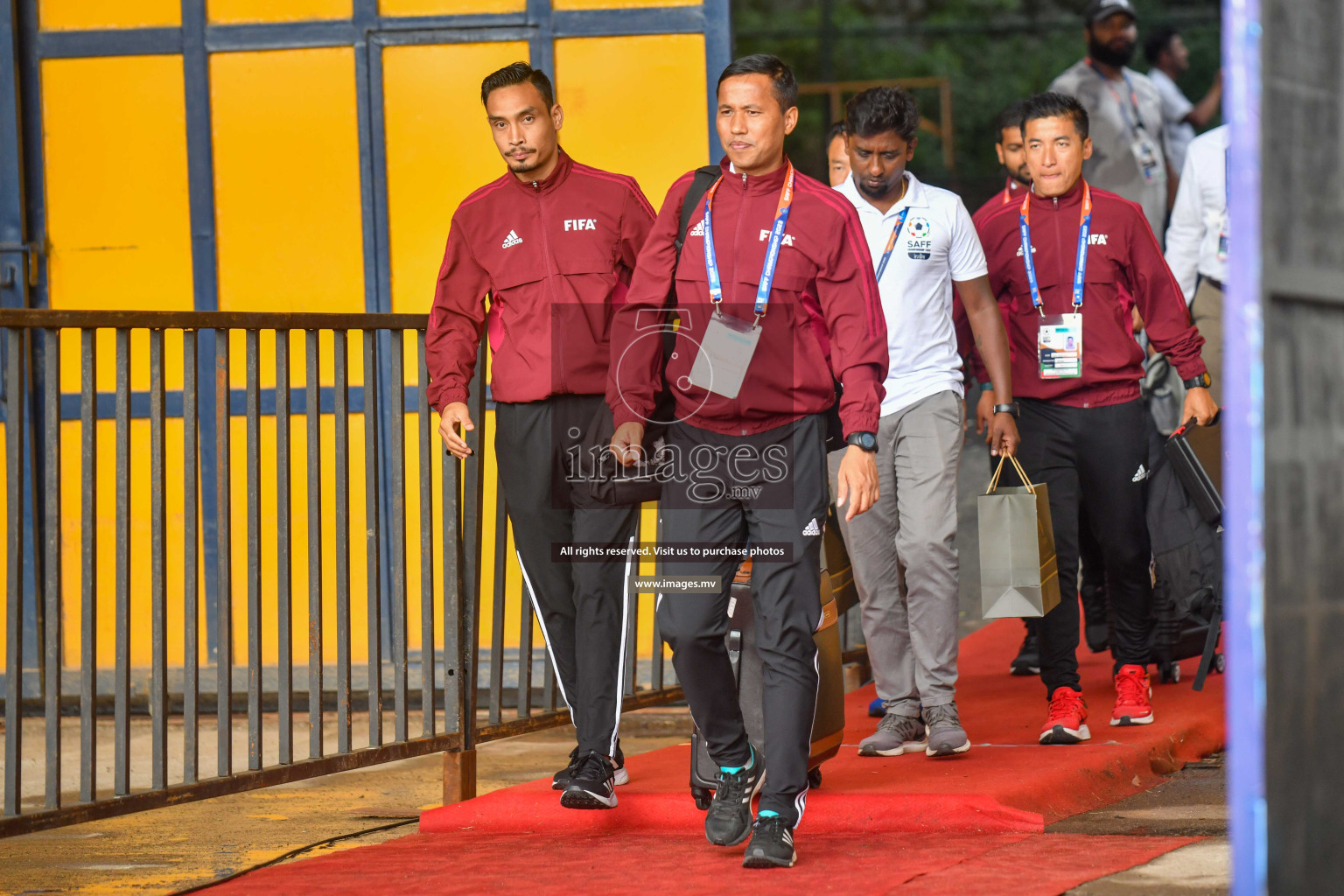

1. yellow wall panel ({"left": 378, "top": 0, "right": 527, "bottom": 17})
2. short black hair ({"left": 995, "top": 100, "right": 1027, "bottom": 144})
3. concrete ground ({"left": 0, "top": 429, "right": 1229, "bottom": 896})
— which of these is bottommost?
concrete ground ({"left": 0, "top": 429, "right": 1229, "bottom": 896})

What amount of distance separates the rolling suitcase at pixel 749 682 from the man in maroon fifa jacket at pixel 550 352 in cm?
31

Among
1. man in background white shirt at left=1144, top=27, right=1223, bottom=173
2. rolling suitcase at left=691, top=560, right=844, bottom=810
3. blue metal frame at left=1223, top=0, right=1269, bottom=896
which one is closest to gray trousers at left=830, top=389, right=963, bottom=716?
rolling suitcase at left=691, top=560, right=844, bottom=810

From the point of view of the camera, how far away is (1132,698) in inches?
A: 199

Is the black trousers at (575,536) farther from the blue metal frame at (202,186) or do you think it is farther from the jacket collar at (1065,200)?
the blue metal frame at (202,186)

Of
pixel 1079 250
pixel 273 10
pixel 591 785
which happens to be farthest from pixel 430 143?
pixel 591 785

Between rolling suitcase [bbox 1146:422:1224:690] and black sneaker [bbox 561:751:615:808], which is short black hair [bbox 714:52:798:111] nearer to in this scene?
black sneaker [bbox 561:751:615:808]

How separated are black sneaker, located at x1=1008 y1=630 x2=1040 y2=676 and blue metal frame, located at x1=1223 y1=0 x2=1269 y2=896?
12.8 feet

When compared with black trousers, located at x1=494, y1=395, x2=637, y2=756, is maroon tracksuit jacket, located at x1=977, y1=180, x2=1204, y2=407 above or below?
above

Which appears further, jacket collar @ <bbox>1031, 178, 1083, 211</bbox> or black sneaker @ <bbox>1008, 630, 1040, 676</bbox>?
black sneaker @ <bbox>1008, 630, 1040, 676</bbox>

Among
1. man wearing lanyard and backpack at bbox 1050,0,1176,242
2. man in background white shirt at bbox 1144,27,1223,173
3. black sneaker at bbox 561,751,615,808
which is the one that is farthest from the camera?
man in background white shirt at bbox 1144,27,1223,173

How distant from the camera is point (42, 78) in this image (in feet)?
21.6

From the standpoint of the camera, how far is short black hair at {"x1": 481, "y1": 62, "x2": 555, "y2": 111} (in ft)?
14.3

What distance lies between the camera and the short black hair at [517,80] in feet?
14.3

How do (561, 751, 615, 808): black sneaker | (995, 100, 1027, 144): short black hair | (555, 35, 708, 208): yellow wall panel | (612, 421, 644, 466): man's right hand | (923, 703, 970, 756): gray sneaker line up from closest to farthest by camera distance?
(612, 421, 644, 466): man's right hand < (561, 751, 615, 808): black sneaker < (923, 703, 970, 756): gray sneaker < (995, 100, 1027, 144): short black hair < (555, 35, 708, 208): yellow wall panel
